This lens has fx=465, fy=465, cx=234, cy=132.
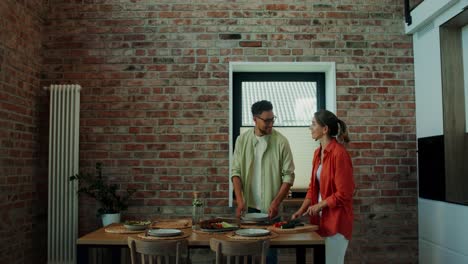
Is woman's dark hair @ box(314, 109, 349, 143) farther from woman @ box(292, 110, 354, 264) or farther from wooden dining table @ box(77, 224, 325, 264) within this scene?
wooden dining table @ box(77, 224, 325, 264)

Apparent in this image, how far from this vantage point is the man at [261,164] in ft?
12.5

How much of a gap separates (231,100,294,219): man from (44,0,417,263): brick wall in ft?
2.07

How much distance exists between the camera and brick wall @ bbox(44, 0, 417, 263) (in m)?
4.49

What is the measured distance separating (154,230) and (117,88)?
1.95m

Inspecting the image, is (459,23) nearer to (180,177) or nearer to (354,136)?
(354,136)

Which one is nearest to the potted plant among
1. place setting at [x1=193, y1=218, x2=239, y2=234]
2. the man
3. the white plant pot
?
the white plant pot

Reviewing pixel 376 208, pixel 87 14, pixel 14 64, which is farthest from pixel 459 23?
pixel 14 64

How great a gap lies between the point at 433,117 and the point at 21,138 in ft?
12.2

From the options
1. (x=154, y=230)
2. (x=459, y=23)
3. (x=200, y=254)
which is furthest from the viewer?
(x=200, y=254)

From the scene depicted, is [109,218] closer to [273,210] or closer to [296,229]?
[273,210]

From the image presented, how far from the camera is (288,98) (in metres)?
4.90

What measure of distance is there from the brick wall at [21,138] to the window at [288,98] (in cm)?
193

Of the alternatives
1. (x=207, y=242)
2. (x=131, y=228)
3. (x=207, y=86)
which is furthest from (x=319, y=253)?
(x=207, y=86)

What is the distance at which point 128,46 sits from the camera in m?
4.57
